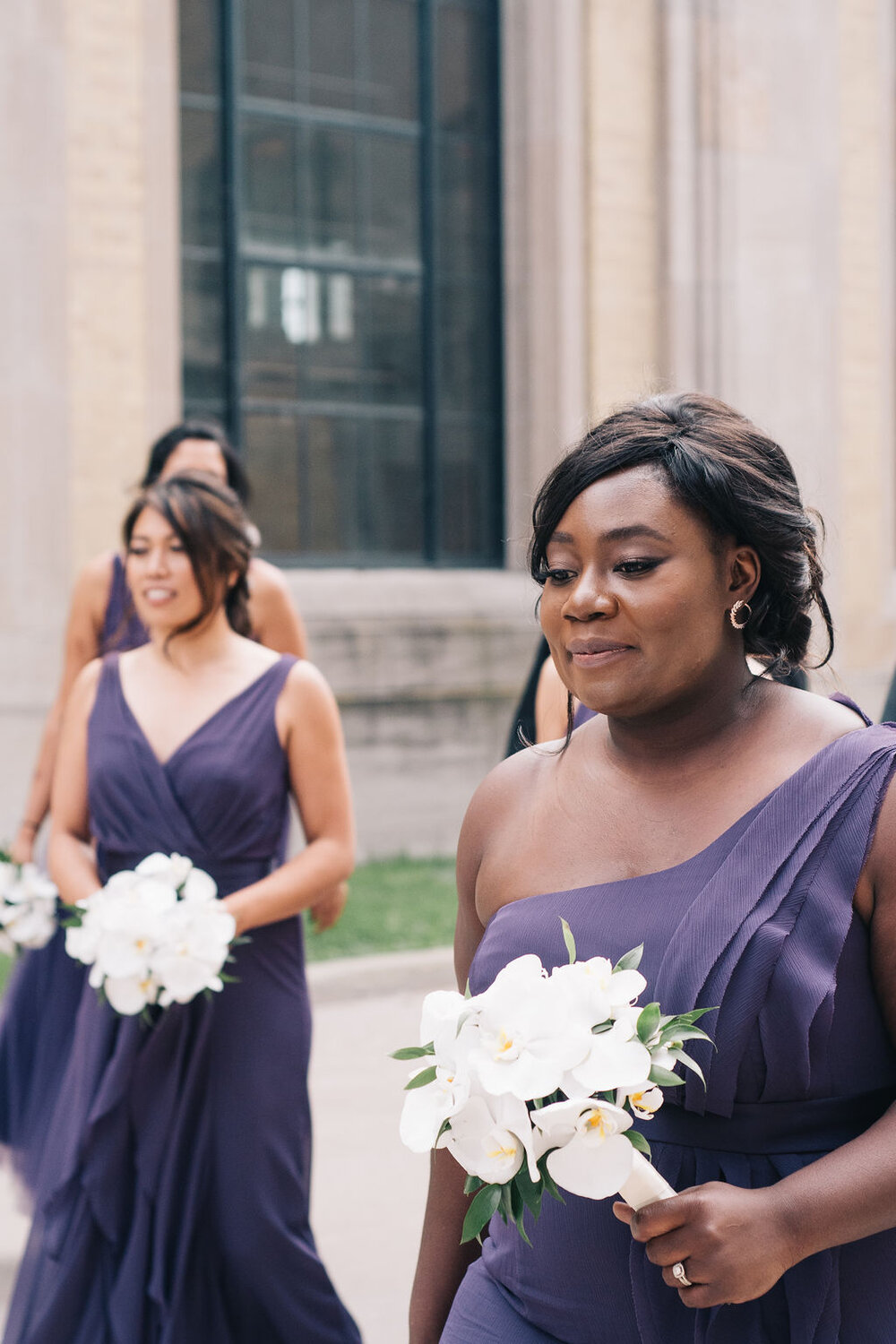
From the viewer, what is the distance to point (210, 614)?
4.45m

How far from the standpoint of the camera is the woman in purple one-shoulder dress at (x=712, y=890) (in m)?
1.90

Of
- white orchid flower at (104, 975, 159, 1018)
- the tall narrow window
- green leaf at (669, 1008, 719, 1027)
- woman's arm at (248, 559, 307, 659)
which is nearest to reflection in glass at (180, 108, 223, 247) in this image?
the tall narrow window

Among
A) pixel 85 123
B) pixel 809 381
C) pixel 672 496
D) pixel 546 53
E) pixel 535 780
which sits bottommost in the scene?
pixel 535 780

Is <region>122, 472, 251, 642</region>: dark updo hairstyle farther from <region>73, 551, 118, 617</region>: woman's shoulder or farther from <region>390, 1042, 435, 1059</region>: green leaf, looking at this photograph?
<region>390, 1042, 435, 1059</region>: green leaf

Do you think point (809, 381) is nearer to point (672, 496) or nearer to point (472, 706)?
point (472, 706)

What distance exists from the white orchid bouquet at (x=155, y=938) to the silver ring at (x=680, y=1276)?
2.16 m

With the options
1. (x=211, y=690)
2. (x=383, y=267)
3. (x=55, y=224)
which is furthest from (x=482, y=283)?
(x=211, y=690)

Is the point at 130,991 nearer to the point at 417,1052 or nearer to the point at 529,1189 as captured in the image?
the point at 417,1052

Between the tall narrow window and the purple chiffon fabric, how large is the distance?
8.14 m

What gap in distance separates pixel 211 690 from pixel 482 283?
34.6 feet

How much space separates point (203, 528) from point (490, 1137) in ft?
9.42

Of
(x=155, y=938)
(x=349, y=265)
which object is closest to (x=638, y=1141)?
(x=155, y=938)

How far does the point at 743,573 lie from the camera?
2.14 m

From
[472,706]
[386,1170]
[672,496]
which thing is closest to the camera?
[672,496]
